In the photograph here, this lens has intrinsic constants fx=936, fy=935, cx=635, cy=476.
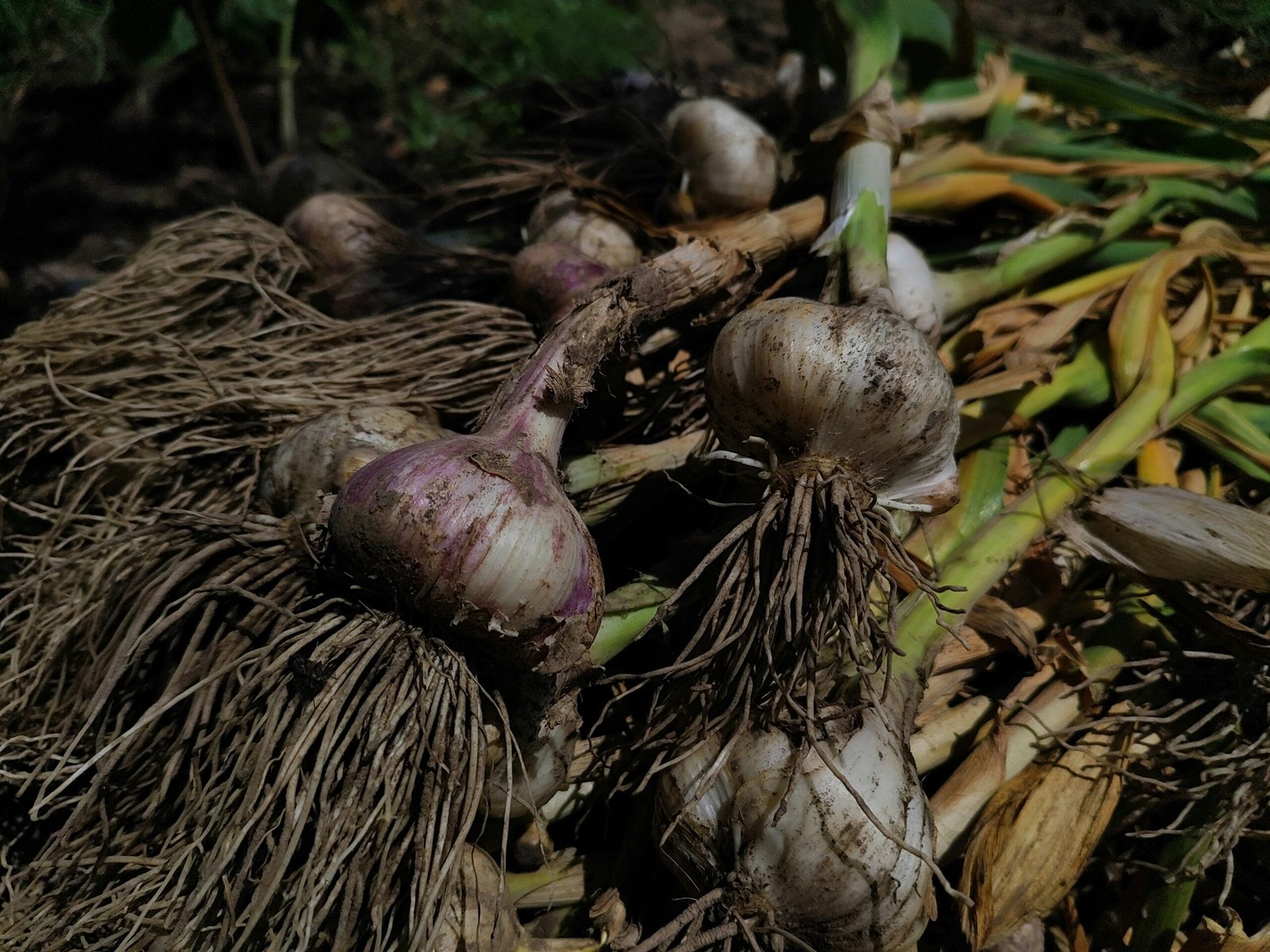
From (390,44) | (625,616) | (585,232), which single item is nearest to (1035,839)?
(625,616)

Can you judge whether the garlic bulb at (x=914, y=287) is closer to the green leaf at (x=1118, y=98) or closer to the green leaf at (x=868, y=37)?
the green leaf at (x=868, y=37)

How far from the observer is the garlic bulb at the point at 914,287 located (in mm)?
1749

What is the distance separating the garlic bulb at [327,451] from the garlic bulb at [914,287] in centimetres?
89

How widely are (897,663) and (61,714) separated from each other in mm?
1230

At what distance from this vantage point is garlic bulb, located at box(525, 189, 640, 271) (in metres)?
1.92

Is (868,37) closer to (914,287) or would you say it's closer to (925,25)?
(925,25)

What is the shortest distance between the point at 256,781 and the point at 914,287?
4.53 feet

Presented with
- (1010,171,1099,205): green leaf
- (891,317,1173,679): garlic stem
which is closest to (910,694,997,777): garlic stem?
(891,317,1173,679): garlic stem

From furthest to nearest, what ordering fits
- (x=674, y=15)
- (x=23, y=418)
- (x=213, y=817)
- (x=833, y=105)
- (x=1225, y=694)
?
(x=674, y=15) → (x=833, y=105) → (x=23, y=418) → (x=1225, y=694) → (x=213, y=817)

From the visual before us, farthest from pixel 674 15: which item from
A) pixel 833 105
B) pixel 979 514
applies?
pixel 979 514

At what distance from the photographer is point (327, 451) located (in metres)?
1.48

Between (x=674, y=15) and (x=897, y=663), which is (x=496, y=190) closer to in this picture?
(x=897, y=663)

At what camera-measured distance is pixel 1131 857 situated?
1.54 meters

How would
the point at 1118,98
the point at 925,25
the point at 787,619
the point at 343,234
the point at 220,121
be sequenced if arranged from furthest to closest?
the point at 220,121 < the point at 1118,98 < the point at 925,25 < the point at 343,234 < the point at 787,619
